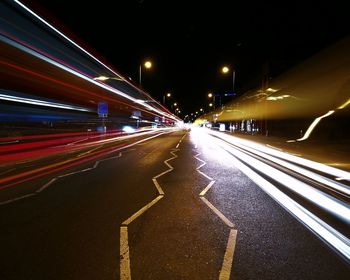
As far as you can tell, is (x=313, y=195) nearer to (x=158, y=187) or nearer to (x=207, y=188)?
(x=207, y=188)

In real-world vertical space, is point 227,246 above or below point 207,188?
above

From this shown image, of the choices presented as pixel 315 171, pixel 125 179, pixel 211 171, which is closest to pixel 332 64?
pixel 315 171

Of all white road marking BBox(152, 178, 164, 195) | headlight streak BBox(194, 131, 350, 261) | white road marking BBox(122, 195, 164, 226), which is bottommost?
white road marking BBox(152, 178, 164, 195)

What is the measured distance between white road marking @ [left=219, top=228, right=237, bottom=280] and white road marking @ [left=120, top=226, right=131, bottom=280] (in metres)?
1.17

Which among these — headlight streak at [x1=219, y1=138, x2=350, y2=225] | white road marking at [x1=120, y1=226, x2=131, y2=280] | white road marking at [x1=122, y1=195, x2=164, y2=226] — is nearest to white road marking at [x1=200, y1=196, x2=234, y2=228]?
white road marking at [x1=122, y1=195, x2=164, y2=226]

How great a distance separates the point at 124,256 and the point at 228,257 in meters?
1.47

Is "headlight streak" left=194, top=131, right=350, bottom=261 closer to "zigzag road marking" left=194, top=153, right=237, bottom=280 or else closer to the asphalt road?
the asphalt road

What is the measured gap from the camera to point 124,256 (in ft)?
14.5

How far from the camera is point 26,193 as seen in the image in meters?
8.53

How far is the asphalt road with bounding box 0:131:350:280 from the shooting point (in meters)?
4.03

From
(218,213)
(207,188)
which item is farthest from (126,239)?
(207,188)

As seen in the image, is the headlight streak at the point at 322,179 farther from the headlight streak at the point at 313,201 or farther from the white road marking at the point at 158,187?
the white road marking at the point at 158,187

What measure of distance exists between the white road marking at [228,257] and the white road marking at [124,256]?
117 centimetres

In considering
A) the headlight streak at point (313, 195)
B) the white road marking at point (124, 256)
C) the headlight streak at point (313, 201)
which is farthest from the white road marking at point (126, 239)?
the headlight streak at point (313, 195)
